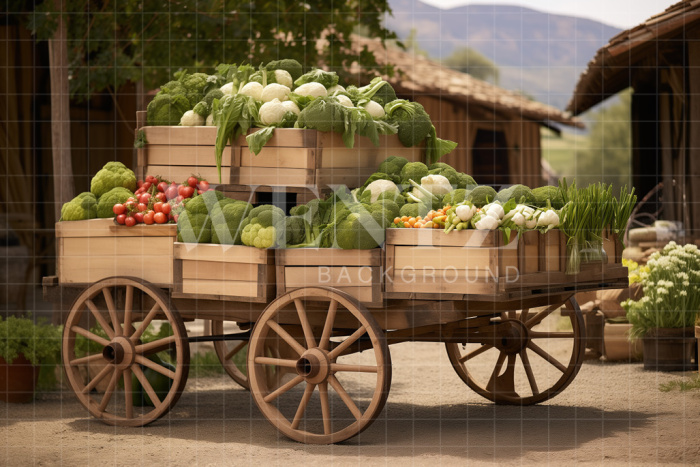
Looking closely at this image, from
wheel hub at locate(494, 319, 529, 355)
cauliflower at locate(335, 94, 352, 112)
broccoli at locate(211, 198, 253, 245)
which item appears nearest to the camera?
broccoli at locate(211, 198, 253, 245)

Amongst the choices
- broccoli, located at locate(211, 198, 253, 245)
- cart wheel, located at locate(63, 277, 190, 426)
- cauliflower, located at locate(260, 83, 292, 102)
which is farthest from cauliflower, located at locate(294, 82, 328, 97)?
cart wheel, located at locate(63, 277, 190, 426)

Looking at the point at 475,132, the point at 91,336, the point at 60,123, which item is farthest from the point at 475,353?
the point at 475,132

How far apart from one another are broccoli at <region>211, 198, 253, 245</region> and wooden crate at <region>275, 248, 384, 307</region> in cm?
33

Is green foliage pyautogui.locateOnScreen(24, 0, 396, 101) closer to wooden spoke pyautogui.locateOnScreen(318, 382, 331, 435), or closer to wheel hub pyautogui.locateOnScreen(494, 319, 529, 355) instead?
wheel hub pyautogui.locateOnScreen(494, 319, 529, 355)

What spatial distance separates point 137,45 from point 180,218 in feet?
14.6

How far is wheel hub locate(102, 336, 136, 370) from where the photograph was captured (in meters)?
5.80

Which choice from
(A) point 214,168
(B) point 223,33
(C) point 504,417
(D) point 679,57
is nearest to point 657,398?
(C) point 504,417

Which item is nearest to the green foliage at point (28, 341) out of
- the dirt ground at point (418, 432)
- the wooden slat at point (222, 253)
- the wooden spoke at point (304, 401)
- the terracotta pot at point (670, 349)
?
the dirt ground at point (418, 432)

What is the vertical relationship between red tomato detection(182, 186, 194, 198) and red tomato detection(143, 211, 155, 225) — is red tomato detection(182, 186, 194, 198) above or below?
above

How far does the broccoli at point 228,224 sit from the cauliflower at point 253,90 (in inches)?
38.9

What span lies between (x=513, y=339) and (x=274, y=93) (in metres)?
2.24

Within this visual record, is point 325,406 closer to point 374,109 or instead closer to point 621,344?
point 374,109

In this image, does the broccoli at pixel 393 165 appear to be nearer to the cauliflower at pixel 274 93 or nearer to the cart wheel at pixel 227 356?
the cauliflower at pixel 274 93

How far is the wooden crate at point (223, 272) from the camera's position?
17.5 feet
